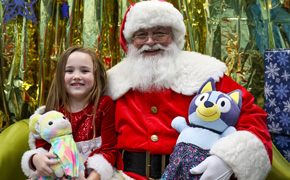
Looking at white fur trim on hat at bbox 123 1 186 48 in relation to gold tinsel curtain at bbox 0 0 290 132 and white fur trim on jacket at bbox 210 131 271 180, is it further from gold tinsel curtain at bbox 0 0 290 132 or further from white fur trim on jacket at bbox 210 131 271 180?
white fur trim on jacket at bbox 210 131 271 180

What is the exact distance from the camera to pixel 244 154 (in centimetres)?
144

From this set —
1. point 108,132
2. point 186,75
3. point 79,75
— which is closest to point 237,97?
point 186,75

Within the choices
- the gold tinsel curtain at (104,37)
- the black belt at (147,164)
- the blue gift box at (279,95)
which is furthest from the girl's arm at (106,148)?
the blue gift box at (279,95)

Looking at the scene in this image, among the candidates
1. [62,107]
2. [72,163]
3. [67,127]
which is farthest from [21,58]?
[72,163]

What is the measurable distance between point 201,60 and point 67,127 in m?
0.81

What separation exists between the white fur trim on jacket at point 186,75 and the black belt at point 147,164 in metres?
0.35

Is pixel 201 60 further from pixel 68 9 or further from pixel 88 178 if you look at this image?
pixel 68 9

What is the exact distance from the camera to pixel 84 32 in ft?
8.00

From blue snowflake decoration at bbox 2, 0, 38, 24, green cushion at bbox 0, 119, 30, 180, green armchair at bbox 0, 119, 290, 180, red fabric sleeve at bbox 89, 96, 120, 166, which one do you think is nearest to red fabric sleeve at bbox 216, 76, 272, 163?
green armchair at bbox 0, 119, 290, 180

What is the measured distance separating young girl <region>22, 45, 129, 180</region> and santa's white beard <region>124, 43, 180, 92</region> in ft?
0.69

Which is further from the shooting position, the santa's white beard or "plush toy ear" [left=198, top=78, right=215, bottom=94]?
the santa's white beard

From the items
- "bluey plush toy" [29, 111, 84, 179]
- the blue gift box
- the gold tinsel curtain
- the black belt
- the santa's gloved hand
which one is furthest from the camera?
the gold tinsel curtain

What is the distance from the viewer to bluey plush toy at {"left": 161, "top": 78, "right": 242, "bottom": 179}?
141cm

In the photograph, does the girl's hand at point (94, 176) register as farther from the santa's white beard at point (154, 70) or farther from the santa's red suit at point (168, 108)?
the santa's white beard at point (154, 70)
